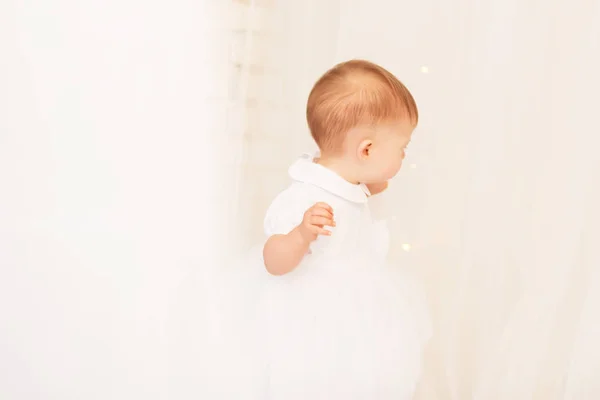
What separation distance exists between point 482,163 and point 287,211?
15.7 inches

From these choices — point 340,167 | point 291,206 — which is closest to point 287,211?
point 291,206

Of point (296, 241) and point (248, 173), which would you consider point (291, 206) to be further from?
point (248, 173)

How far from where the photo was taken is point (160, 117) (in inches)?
49.6

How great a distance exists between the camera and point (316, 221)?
97cm

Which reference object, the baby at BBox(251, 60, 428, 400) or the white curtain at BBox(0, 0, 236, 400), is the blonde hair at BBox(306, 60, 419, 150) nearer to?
the baby at BBox(251, 60, 428, 400)

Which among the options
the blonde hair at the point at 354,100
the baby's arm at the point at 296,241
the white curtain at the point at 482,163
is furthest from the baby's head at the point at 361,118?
the white curtain at the point at 482,163

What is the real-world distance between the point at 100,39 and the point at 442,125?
2.16 feet

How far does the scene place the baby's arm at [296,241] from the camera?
0.98 meters

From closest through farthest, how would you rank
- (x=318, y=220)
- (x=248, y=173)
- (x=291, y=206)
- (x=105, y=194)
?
(x=318, y=220), (x=291, y=206), (x=105, y=194), (x=248, y=173)

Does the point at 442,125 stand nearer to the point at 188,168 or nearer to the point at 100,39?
the point at 188,168

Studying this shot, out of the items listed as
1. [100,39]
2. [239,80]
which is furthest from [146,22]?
[239,80]

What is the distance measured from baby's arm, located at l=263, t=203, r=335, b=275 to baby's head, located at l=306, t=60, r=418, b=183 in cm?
13

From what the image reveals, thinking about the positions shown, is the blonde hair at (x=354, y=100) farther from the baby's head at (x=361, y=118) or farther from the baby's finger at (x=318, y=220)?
the baby's finger at (x=318, y=220)

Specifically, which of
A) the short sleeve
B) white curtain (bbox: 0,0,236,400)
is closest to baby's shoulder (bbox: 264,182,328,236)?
the short sleeve
